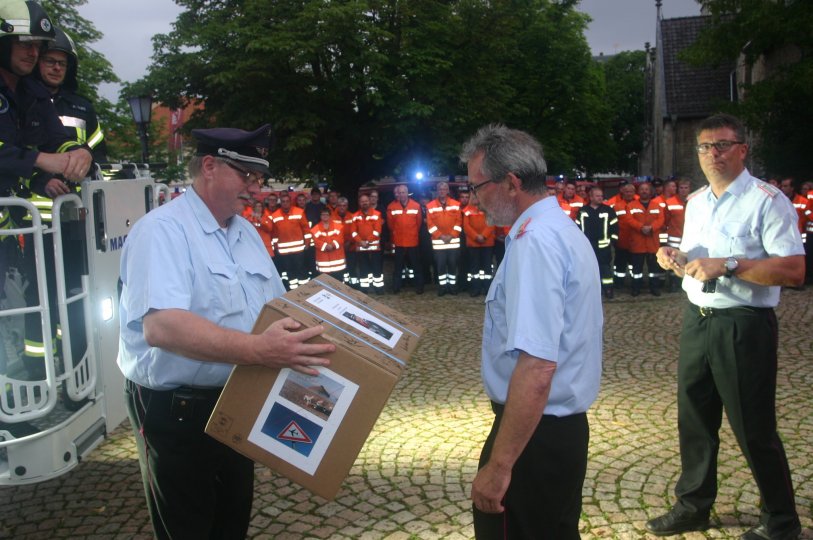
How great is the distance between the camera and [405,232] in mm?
14219

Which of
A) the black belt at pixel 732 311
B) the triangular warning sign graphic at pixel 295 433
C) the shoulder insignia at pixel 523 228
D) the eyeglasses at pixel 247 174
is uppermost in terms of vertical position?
the eyeglasses at pixel 247 174

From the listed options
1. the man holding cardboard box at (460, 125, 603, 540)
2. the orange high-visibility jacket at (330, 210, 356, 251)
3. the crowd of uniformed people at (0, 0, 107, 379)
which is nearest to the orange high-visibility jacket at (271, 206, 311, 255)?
the orange high-visibility jacket at (330, 210, 356, 251)

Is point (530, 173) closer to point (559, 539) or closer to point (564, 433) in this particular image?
point (564, 433)

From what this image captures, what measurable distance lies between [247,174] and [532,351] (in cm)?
138

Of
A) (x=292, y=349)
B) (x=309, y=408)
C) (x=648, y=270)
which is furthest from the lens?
(x=648, y=270)

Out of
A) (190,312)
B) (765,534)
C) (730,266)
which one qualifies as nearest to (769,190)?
(730,266)

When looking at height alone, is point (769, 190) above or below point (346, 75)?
below

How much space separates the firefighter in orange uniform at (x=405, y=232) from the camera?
1412 cm

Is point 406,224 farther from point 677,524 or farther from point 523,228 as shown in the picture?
point 523,228

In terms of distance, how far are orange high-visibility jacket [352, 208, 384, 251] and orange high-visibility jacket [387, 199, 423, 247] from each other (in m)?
0.34

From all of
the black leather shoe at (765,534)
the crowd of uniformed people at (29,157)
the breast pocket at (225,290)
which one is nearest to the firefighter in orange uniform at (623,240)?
the black leather shoe at (765,534)

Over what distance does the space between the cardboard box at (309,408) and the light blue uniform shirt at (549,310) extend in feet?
1.30

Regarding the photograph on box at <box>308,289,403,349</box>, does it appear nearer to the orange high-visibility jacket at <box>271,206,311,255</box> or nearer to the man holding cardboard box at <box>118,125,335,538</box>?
the man holding cardboard box at <box>118,125,335,538</box>

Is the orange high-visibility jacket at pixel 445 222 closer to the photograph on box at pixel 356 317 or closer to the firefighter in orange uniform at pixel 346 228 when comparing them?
the firefighter in orange uniform at pixel 346 228
